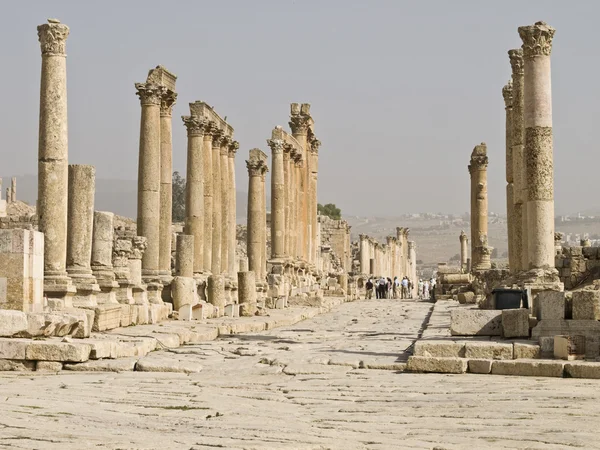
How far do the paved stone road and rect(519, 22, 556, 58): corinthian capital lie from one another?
28.4 feet

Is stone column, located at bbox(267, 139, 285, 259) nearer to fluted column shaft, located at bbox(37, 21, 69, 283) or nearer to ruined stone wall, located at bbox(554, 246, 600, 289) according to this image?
ruined stone wall, located at bbox(554, 246, 600, 289)

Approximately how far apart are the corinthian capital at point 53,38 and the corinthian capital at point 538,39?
28.0 ft

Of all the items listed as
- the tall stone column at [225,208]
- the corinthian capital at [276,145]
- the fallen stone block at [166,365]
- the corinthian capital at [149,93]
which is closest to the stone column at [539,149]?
the corinthian capital at [149,93]

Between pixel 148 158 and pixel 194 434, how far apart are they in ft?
53.7

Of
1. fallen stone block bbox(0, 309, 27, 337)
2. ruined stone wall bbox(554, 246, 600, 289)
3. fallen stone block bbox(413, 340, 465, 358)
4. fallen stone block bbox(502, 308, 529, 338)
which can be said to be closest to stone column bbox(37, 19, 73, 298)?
fallen stone block bbox(0, 309, 27, 337)

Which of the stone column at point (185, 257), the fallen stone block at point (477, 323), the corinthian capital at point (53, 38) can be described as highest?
the corinthian capital at point (53, 38)

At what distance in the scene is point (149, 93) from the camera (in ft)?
78.6

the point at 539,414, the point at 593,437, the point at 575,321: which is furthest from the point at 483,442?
the point at 575,321

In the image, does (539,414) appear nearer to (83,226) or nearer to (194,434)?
(194,434)

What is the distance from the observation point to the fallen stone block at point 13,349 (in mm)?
11977

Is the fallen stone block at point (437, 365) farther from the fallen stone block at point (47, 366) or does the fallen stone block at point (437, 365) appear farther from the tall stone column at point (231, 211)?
the tall stone column at point (231, 211)

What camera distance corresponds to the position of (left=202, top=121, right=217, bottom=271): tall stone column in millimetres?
28859

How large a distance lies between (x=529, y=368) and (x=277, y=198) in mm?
25759

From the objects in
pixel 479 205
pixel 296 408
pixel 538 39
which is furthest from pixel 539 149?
pixel 479 205
